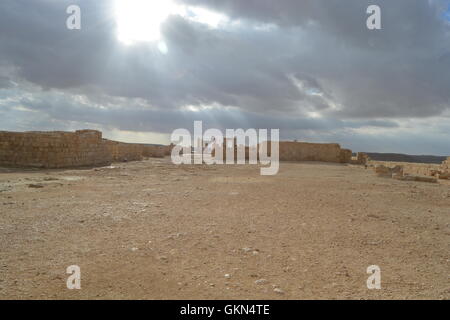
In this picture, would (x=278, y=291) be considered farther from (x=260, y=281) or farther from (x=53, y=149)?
(x=53, y=149)

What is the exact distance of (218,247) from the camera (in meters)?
4.29

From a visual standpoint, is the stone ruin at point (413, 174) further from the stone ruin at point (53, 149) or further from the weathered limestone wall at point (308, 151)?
the stone ruin at point (53, 149)

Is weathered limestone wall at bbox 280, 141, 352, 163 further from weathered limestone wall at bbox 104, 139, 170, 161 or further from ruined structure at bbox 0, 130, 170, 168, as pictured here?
ruined structure at bbox 0, 130, 170, 168

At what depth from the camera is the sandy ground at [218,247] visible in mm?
3123

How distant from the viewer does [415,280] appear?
340 centimetres

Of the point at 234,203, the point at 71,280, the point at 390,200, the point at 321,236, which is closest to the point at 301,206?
the point at 234,203

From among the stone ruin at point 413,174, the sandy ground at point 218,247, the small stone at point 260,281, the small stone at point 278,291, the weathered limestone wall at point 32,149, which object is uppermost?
the weathered limestone wall at point 32,149

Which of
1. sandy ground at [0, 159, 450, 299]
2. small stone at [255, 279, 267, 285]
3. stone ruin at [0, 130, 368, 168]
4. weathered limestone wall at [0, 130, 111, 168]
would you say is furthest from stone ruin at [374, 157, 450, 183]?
weathered limestone wall at [0, 130, 111, 168]

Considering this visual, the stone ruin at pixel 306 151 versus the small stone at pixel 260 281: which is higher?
the stone ruin at pixel 306 151

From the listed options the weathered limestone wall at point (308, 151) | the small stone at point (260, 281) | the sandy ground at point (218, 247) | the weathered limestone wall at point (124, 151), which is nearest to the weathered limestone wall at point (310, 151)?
the weathered limestone wall at point (308, 151)

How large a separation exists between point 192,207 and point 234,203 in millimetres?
1086

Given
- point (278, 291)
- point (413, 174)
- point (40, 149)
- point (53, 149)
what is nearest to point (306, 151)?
point (413, 174)

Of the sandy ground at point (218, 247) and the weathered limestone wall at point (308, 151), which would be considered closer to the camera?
the sandy ground at point (218, 247)

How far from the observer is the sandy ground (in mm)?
3123
